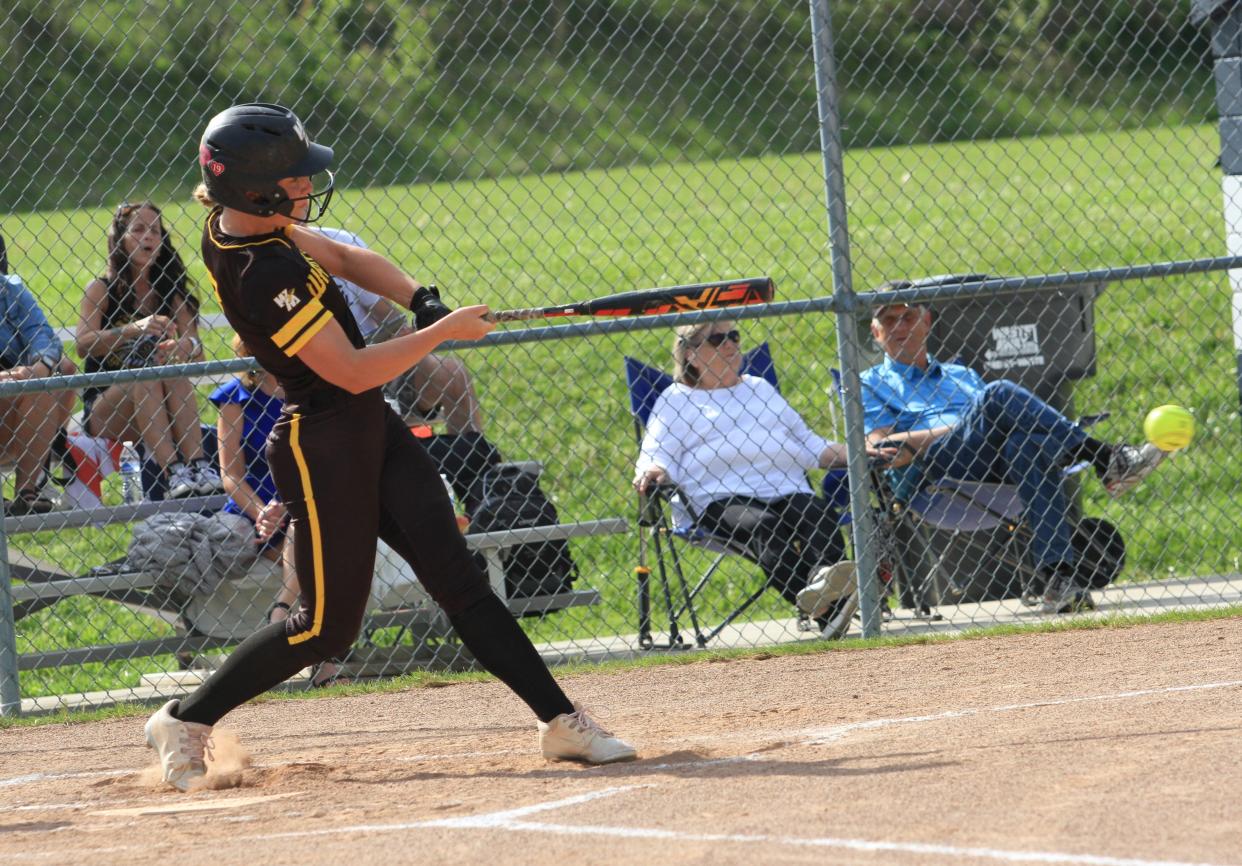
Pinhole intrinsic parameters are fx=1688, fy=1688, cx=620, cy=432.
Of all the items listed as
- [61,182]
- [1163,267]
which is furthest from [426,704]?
[61,182]

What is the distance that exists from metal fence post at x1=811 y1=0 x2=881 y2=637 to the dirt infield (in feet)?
1.72

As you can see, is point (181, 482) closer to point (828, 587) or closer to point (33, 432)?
point (33, 432)

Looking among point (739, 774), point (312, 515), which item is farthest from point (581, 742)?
point (312, 515)

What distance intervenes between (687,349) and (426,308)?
3.10 m

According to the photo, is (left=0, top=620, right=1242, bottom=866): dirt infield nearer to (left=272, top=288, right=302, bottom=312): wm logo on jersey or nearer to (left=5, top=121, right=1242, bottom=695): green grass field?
(left=272, top=288, right=302, bottom=312): wm logo on jersey

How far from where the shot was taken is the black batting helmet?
4246 mm

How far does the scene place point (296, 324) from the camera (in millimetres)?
4195

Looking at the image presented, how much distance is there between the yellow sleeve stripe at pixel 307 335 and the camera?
419 centimetres

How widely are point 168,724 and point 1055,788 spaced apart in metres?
2.34

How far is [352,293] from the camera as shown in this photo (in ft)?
22.7

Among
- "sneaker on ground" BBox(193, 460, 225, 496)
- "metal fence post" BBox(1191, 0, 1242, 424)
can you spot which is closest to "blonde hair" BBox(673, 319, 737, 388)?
"sneaker on ground" BBox(193, 460, 225, 496)

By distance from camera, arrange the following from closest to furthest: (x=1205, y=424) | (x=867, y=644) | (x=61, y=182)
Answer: (x=867, y=644) < (x=1205, y=424) < (x=61, y=182)

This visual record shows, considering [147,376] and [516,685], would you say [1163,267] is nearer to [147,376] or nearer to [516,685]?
[516,685]

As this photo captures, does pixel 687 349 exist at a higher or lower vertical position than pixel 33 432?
higher
